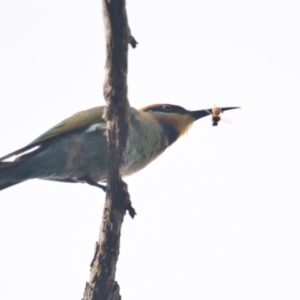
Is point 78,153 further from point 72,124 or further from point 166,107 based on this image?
point 166,107

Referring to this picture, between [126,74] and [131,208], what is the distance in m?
0.73

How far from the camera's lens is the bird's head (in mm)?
4980

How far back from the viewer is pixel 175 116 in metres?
5.14

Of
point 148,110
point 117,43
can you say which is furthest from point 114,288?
point 148,110

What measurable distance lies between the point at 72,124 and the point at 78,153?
0.22 metres

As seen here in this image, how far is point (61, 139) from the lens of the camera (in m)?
4.39

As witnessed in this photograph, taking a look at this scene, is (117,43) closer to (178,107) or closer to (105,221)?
(105,221)

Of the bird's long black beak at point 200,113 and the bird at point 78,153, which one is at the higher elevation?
the bird's long black beak at point 200,113

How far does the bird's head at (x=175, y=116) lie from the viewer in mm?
4980

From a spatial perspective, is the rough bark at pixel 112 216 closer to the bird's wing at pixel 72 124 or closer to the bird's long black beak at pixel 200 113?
the bird's wing at pixel 72 124

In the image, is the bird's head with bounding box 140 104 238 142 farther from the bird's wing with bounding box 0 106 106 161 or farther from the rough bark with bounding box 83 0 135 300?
the rough bark with bounding box 83 0 135 300

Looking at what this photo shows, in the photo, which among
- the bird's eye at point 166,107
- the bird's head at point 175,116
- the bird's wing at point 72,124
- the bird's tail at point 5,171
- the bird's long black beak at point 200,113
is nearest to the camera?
the bird's tail at point 5,171

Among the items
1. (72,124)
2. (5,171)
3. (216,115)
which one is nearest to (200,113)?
(216,115)

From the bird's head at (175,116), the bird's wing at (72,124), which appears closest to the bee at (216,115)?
the bird's head at (175,116)
